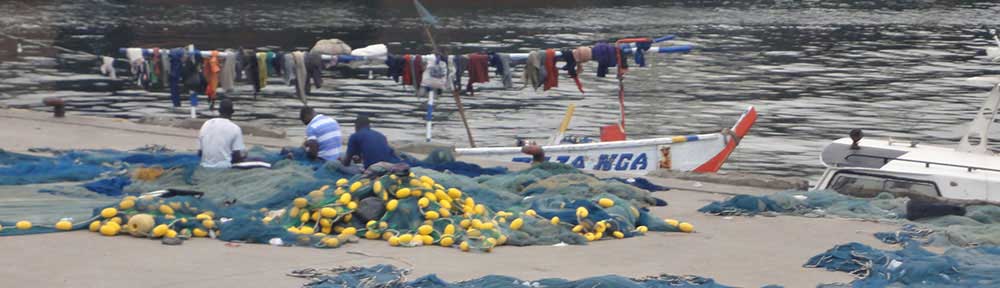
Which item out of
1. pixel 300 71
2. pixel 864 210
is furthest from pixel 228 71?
pixel 864 210

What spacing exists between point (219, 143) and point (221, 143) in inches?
A: 0.8

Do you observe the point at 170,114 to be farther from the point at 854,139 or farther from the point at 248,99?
the point at 854,139

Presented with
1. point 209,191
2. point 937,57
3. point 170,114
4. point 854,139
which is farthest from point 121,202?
point 937,57

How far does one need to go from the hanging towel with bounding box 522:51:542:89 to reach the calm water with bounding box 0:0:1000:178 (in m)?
6.10

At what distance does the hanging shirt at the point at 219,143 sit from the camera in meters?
13.0

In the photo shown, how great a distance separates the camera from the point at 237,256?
1004 centimetres

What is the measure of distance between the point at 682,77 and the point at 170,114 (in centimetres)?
1420

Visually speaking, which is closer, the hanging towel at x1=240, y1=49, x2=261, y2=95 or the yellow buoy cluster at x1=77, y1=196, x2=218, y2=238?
the yellow buoy cluster at x1=77, y1=196, x2=218, y2=238

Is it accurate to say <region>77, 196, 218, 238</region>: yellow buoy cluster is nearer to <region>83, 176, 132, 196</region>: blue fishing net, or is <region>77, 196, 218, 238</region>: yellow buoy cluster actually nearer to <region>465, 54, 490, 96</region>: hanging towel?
<region>83, 176, 132, 196</region>: blue fishing net

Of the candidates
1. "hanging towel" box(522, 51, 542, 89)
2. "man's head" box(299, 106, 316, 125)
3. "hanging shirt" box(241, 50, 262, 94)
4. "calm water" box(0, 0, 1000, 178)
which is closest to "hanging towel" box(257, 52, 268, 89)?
"hanging shirt" box(241, 50, 262, 94)

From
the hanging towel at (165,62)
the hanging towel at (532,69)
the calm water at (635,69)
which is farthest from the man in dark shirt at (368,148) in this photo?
the calm water at (635,69)

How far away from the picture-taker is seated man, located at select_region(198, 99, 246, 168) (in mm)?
13047

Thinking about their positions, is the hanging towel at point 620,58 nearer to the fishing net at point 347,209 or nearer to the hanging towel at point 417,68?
the hanging towel at point 417,68

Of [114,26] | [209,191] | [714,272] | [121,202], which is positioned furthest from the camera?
[114,26]
